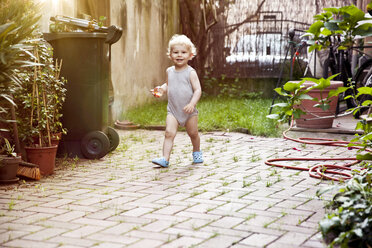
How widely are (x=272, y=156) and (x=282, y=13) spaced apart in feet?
30.6

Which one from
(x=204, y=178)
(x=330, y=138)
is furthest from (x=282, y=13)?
(x=204, y=178)

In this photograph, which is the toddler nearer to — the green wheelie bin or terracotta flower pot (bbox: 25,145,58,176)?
the green wheelie bin

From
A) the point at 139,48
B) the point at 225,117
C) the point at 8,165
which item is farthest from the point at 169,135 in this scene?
the point at 139,48

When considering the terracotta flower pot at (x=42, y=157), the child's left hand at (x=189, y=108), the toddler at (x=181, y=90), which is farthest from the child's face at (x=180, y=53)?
the terracotta flower pot at (x=42, y=157)

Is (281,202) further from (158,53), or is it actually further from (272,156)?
(158,53)

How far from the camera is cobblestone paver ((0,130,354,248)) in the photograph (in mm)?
3119

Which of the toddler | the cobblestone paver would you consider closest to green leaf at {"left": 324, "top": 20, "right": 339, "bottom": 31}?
the cobblestone paver

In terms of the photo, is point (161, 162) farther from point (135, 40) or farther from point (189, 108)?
point (135, 40)

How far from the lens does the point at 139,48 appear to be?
1120 cm

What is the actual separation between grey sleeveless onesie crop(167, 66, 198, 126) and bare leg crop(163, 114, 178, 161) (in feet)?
0.22

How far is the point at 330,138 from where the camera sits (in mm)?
7270

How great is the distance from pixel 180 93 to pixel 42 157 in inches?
61.2

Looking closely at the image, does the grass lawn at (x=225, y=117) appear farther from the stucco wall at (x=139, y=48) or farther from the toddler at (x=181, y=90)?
the toddler at (x=181, y=90)

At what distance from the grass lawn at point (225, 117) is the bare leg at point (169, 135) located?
2.21 m
